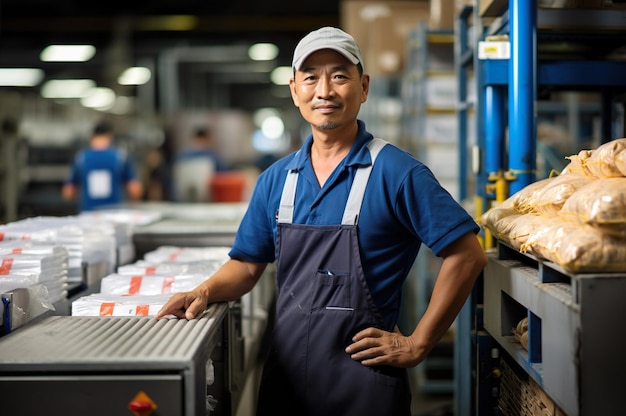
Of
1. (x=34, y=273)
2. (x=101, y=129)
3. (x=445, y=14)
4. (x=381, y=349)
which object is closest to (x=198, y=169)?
(x=101, y=129)

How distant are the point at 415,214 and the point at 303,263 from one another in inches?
15.5

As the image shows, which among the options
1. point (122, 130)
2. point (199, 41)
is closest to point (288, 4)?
point (199, 41)

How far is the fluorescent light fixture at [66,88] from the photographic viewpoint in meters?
15.0

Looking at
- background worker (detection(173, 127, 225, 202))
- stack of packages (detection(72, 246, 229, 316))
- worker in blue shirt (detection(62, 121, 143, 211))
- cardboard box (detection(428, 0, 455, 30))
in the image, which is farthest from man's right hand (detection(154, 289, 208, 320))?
background worker (detection(173, 127, 225, 202))

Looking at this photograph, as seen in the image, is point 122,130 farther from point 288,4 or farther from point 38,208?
point 288,4

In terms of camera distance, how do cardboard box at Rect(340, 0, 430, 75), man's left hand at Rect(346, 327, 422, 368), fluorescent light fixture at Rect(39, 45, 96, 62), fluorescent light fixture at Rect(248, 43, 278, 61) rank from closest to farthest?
man's left hand at Rect(346, 327, 422, 368) → cardboard box at Rect(340, 0, 430, 75) → fluorescent light fixture at Rect(39, 45, 96, 62) → fluorescent light fixture at Rect(248, 43, 278, 61)

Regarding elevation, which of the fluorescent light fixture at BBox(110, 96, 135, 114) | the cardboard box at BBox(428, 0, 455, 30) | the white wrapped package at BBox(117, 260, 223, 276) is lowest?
the white wrapped package at BBox(117, 260, 223, 276)

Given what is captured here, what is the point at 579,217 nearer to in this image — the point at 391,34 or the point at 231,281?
the point at 231,281

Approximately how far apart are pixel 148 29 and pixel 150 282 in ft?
38.8

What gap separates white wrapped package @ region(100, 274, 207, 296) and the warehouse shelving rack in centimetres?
114

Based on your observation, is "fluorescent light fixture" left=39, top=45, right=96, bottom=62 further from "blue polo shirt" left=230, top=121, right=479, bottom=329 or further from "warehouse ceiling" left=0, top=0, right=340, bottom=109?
"blue polo shirt" left=230, top=121, right=479, bottom=329

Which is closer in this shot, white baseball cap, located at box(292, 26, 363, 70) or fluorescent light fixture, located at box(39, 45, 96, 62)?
white baseball cap, located at box(292, 26, 363, 70)

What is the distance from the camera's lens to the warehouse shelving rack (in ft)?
8.11

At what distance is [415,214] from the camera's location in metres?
1.98
